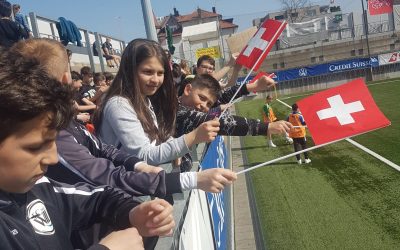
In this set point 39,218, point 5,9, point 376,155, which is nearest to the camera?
point 39,218

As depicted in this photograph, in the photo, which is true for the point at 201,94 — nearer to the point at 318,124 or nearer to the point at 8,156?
the point at 318,124

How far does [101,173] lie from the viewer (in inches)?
73.8

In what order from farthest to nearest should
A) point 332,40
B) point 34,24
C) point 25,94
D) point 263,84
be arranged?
point 332,40 < point 34,24 < point 263,84 < point 25,94

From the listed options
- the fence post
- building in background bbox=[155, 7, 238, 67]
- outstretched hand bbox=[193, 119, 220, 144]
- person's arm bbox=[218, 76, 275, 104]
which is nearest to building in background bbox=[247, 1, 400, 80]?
building in background bbox=[155, 7, 238, 67]

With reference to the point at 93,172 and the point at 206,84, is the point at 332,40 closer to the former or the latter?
the point at 206,84

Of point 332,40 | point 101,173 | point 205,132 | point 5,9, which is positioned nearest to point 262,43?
point 205,132

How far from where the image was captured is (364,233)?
5.71 meters

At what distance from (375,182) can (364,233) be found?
2399 mm

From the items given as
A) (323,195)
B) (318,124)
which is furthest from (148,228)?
(323,195)

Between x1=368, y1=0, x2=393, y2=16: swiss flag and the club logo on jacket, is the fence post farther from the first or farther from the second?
x1=368, y1=0, x2=393, y2=16: swiss flag

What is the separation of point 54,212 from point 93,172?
1.40 ft

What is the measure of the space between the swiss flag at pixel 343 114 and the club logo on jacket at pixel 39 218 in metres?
1.82

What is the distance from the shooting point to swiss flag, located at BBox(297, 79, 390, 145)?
269 cm

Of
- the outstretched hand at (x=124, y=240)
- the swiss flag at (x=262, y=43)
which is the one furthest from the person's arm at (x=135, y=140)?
the swiss flag at (x=262, y=43)
